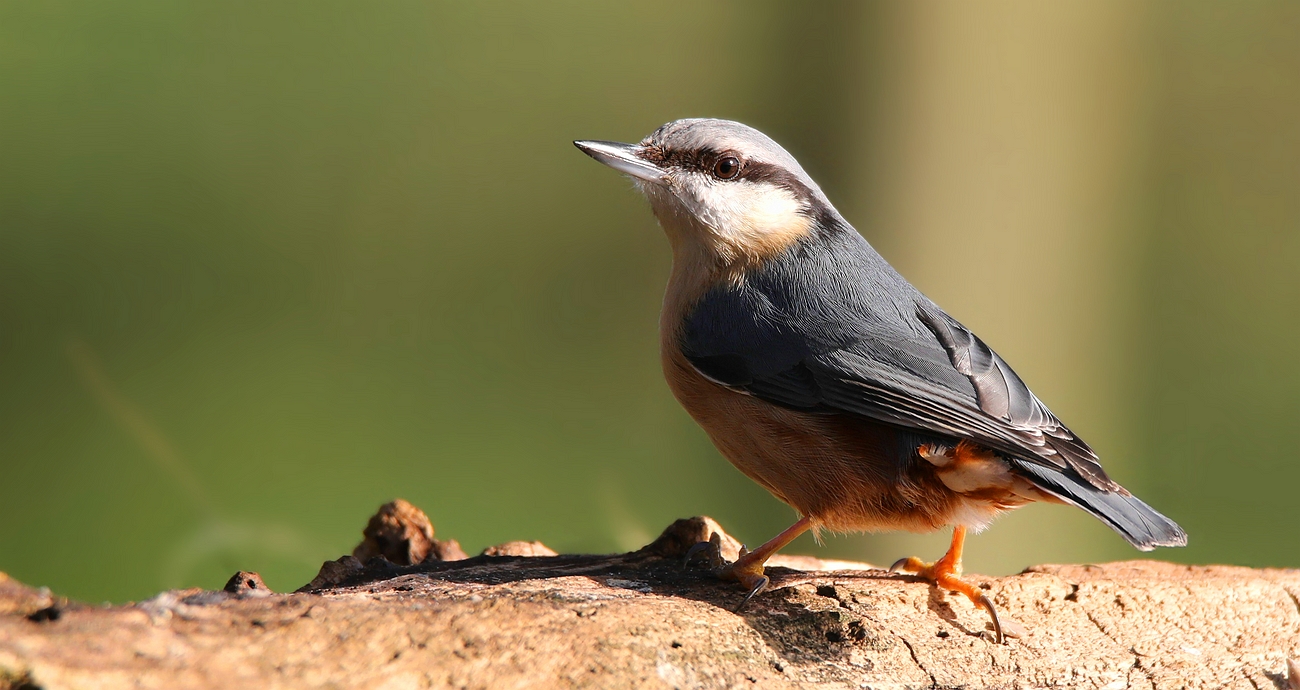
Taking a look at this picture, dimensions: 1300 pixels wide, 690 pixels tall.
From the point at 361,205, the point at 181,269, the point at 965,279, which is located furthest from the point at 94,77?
the point at 965,279

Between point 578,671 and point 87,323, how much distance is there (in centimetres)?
401

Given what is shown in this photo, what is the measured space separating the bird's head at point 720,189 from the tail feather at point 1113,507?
37.0 inches

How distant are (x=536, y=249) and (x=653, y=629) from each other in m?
3.88

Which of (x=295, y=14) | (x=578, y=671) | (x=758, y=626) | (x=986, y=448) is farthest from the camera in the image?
(x=295, y=14)

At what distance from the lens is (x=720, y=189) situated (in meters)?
2.95

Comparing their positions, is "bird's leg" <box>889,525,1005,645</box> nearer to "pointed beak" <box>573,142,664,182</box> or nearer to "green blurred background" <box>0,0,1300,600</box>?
"pointed beak" <box>573,142,664,182</box>

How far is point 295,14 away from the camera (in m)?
5.43

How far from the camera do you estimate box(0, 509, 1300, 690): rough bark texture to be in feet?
5.03

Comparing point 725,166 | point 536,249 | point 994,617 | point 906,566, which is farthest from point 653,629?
point 536,249

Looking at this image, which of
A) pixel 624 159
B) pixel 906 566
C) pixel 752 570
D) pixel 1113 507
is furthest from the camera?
pixel 624 159

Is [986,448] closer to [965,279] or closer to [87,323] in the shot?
[965,279]

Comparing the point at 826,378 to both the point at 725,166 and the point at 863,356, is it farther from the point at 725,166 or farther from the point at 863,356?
the point at 725,166

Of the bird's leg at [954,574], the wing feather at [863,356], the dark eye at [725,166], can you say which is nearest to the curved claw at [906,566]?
the bird's leg at [954,574]

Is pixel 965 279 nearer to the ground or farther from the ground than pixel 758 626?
farther from the ground
